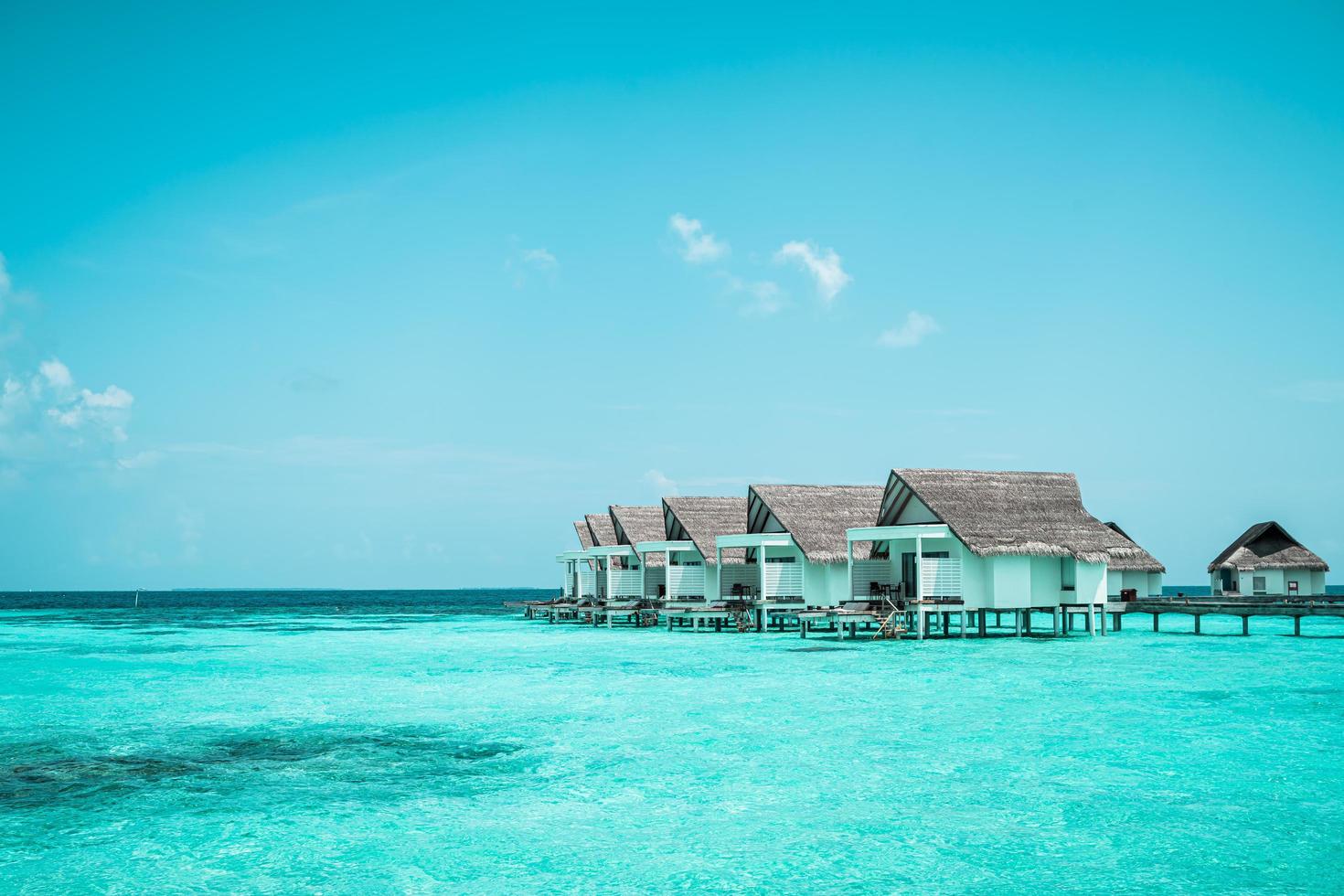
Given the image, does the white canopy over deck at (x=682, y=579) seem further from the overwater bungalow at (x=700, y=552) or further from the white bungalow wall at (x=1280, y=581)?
the white bungalow wall at (x=1280, y=581)

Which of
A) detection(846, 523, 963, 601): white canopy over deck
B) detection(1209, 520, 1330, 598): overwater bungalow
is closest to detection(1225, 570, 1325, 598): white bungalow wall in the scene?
detection(1209, 520, 1330, 598): overwater bungalow

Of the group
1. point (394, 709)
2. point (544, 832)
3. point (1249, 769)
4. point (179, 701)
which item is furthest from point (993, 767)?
point (179, 701)

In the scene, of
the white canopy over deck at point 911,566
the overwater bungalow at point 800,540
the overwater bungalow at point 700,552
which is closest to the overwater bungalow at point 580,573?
the overwater bungalow at point 700,552

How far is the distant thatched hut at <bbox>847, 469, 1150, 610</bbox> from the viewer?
28875 millimetres

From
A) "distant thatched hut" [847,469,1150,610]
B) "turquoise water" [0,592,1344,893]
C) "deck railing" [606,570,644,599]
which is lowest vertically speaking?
"turquoise water" [0,592,1344,893]

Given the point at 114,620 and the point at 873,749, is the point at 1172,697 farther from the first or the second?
the point at 114,620

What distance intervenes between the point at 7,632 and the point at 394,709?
34.9 m

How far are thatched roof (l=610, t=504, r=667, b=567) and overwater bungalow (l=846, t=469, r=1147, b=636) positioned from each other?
1320cm

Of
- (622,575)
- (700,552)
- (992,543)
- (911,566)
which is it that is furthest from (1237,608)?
(622,575)

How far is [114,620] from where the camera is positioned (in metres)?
56.6

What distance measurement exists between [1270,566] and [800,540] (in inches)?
942

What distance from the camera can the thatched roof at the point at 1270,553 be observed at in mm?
45812

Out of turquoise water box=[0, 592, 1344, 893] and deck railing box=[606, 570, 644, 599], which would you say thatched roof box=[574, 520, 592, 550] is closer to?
deck railing box=[606, 570, 644, 599]

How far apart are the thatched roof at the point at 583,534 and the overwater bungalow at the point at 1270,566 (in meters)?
27.3
